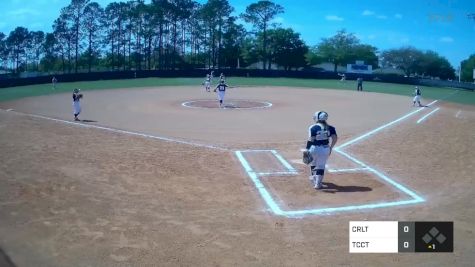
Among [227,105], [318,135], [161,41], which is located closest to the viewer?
[318,135]

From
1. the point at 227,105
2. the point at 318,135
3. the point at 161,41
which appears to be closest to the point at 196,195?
the point at 318,135

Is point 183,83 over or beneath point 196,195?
over

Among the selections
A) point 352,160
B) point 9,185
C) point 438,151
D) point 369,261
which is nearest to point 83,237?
point 9,185

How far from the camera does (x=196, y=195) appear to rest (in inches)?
380

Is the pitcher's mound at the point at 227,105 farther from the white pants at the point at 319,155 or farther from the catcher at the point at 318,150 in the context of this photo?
the white pants at the point at 319,155

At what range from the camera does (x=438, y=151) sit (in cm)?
1457

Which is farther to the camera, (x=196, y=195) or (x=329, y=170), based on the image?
(x=329, y=170)

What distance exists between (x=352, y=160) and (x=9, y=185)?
9.76 meters
